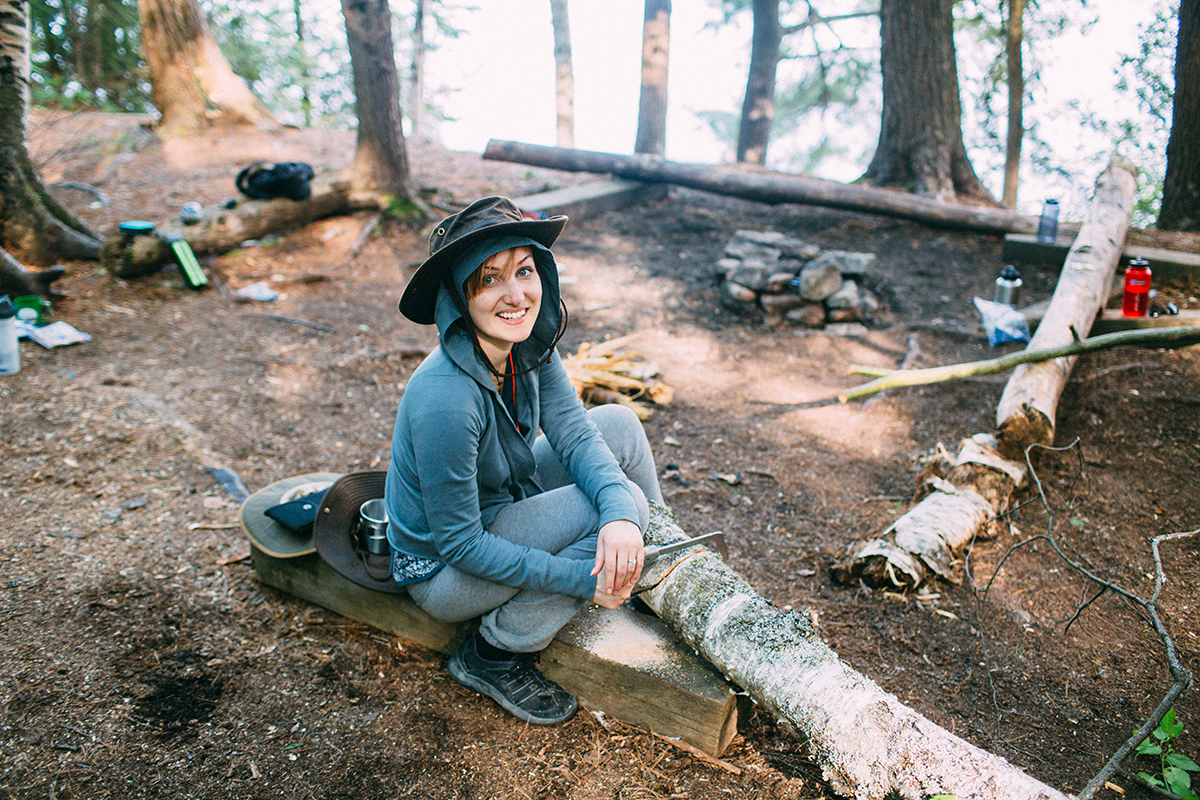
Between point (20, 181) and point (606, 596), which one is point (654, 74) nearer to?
point (20, 181)

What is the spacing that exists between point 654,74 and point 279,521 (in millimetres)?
10555

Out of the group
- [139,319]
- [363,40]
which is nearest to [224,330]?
[139,319]

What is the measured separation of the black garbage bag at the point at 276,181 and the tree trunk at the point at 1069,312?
6.32 metres

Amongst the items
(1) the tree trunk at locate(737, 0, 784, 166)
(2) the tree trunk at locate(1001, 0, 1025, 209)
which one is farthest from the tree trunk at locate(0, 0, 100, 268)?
(2) the tree trunk at locate(1001, 0, 1025, 209)

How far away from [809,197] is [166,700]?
756 cm

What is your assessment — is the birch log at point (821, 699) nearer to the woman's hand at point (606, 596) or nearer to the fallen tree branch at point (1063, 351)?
the woman's hand at point (606, 596)

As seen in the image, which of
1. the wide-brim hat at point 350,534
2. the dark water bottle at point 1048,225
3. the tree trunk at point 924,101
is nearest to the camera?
the wide-brim hat at point 350,534

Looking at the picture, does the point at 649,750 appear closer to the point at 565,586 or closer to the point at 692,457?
the point at 565,586

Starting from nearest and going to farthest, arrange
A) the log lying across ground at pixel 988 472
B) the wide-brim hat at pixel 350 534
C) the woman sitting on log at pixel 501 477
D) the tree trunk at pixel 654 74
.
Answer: the woman sitting on log at pixel 501 477
the wide-brim hat at pixel 350 534
the log lying across ground at pixel 988 472
the tree trunk at pixel 654 74

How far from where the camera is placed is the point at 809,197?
7.85 meters

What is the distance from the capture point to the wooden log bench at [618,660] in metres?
2.05

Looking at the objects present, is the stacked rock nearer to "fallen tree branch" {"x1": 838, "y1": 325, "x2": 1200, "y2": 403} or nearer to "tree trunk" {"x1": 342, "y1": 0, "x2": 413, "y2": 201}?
"fallen tree branch" {"x1": 838, "y1": 325, "x2": 1200, "y2": 403}

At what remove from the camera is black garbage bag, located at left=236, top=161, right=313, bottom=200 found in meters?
6.64

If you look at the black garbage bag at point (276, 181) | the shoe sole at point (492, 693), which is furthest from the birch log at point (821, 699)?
the black garbage bag at point (276, 181)
